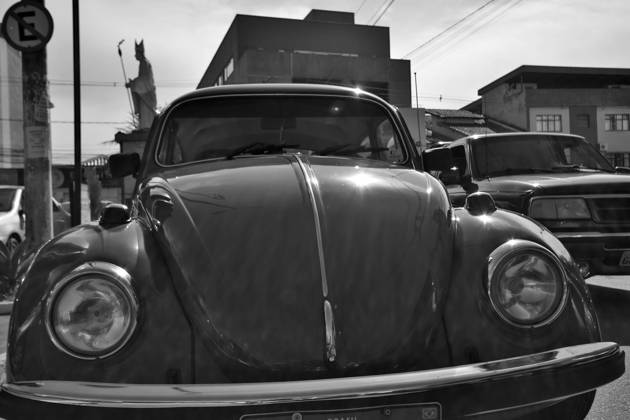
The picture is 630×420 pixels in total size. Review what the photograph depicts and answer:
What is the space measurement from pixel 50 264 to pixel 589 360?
1.74 meters

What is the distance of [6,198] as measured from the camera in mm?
11008

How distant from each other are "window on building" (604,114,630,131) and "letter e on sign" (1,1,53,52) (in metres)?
43.1

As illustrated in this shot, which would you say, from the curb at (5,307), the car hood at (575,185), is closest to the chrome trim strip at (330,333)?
the car hood at (575,185)

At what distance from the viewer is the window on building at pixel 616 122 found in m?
41.8

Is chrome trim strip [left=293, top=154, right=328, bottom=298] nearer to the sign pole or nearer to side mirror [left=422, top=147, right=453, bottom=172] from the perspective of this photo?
side mirror [left=422, top=147, right=453, bottom=172]

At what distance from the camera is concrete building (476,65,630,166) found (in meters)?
41.0

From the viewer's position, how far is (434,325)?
1.93 m

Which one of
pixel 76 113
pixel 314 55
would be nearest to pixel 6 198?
A: pixel 76 113

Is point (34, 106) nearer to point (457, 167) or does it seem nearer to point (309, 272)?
point (457, 167)

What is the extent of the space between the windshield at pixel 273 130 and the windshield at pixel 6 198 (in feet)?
29.2

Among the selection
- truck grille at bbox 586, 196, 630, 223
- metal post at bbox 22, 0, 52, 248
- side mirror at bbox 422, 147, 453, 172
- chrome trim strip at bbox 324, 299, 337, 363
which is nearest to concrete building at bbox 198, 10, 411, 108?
metal post at bbox 22, 0, 52, 248

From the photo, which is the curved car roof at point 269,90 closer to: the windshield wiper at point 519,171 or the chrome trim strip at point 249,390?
the chrome trim strip at point 249,390

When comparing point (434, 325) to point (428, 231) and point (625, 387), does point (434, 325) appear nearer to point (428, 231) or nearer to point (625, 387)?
point (428, 231)

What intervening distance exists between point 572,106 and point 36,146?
136 feet
